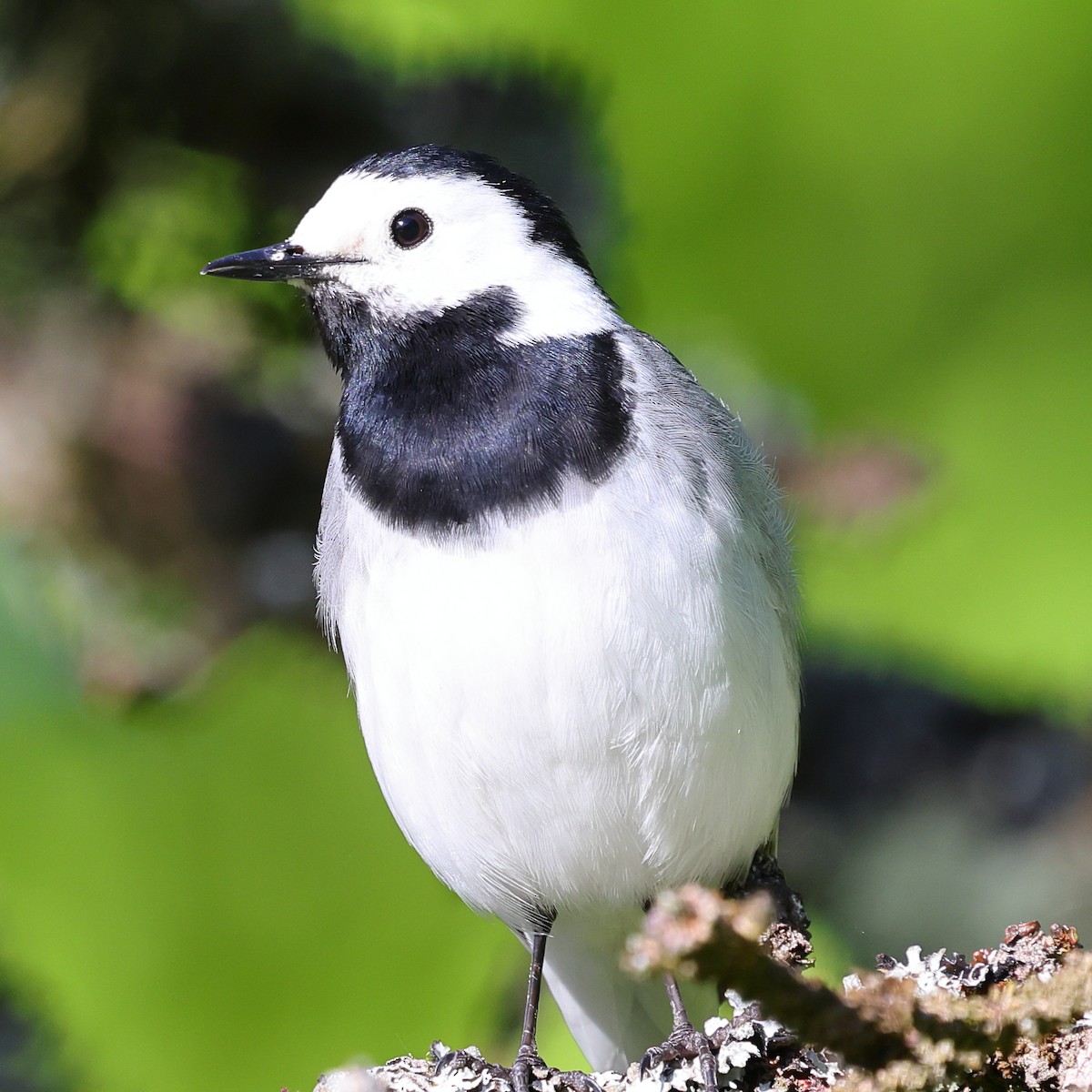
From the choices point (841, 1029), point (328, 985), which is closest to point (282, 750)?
point (328, 985)

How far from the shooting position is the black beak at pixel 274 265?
1779mm

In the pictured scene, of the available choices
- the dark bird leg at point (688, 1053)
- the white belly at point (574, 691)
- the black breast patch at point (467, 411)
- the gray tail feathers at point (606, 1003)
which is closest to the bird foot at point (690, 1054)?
the dark bird leg at point (688, 1053)

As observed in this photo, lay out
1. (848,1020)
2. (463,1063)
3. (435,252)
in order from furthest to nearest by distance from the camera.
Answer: (435,252)
(463,1063)
(848,1020)

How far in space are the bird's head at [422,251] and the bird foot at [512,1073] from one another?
85cm

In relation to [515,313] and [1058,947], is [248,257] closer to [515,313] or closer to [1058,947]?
[515,313]

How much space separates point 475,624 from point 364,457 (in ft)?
0.90

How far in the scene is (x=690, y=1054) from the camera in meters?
1.53

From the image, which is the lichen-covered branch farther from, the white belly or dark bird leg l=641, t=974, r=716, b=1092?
the white belly

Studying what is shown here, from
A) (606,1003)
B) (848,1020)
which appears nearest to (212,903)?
(606,1003)

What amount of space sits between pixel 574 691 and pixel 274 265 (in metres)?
0.67

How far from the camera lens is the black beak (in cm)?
178

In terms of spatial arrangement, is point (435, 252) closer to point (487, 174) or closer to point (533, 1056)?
point (487, 174)

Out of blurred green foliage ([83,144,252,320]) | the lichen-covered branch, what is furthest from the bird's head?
blurred green foliage ([83,144,252,320])

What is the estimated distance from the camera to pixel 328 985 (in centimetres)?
240
